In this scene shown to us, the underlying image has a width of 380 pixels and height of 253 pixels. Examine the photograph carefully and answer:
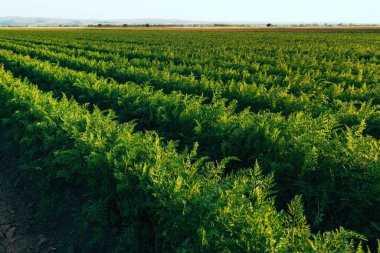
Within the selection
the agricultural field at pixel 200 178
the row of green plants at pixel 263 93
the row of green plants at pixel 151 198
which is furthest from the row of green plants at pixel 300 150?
the row of green plants at pixel 263 93

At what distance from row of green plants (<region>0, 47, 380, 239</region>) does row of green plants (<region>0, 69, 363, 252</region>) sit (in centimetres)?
43

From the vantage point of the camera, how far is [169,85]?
1177 cm

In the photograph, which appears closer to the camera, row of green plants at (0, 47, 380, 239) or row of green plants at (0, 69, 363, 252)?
row of green plants at (0, 69, 363, 252)

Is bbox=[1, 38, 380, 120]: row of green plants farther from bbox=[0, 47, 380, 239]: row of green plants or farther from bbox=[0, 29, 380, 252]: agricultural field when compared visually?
bbox=[0, 47, 380, 239]: row of green plants

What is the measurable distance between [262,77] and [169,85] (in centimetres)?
369

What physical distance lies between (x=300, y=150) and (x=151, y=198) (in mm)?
2557

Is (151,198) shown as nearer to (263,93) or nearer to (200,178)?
(200,178)

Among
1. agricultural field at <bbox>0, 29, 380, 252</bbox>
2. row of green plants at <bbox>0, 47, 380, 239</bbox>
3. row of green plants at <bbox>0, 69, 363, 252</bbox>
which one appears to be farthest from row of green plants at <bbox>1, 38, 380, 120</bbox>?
row of green plants at <bbox>0, 69, 363, 252</bbox>

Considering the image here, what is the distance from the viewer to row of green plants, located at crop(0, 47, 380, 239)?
450 centimetres

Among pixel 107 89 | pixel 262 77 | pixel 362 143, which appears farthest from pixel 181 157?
pixel 262 77

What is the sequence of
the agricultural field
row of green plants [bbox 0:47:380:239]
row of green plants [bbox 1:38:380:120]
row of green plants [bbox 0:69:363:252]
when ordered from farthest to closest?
row of green plants [bbox 1:38:380:120] < row of green plants [bbox 0:47:380:239] < the agricultural field < row of green plants [bbox 0:69:363:252]

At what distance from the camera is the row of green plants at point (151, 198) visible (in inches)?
122

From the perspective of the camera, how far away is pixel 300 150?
16.8ft

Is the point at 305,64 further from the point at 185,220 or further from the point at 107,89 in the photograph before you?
the point at 185,220
